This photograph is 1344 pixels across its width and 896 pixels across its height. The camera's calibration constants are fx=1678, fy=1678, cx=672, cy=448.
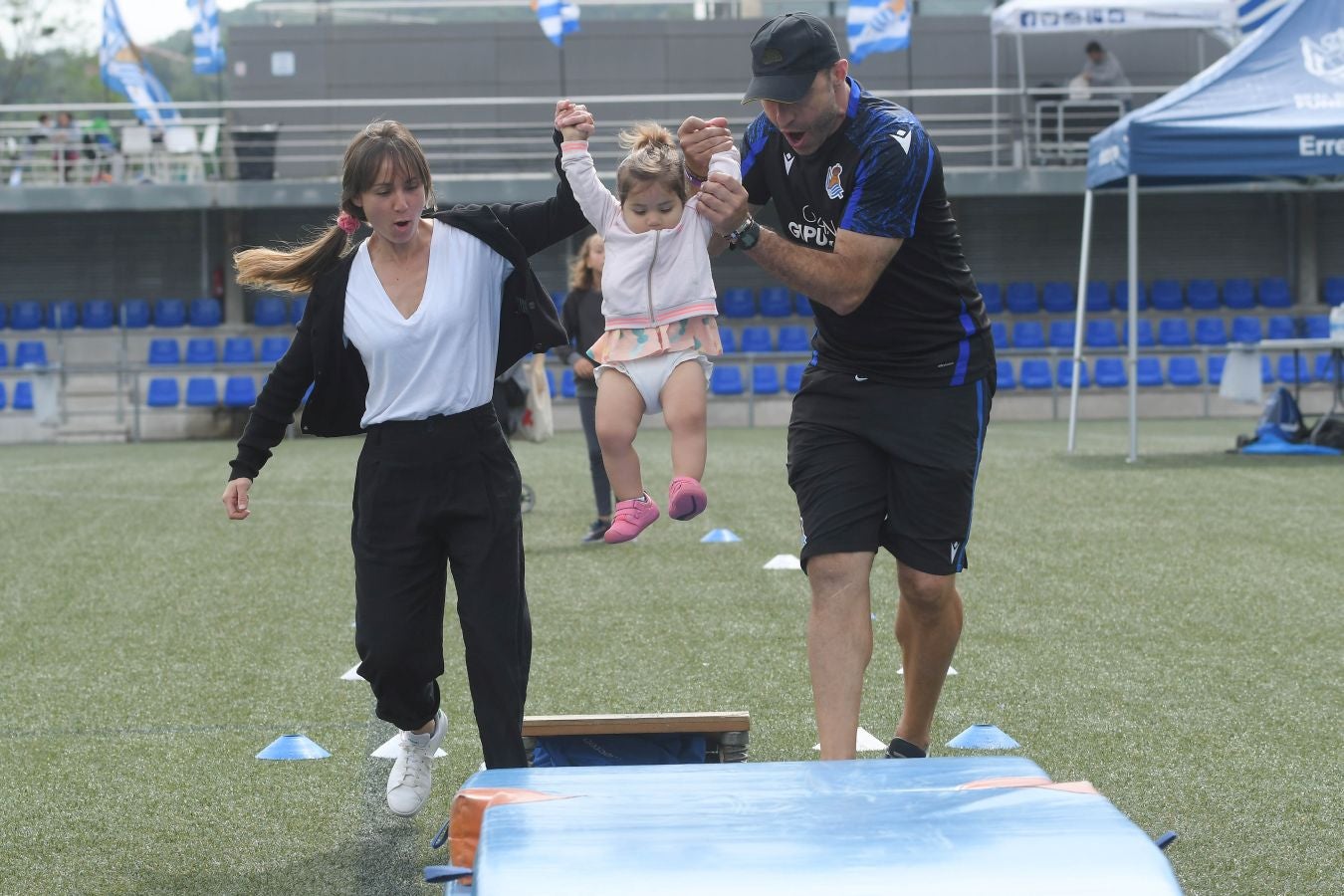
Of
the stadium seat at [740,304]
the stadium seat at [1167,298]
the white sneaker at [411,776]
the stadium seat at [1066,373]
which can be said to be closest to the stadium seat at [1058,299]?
the stadium seat at [1167,298]

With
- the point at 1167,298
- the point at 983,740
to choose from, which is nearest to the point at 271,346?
the point at 1167,298

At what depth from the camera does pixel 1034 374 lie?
25.7 m

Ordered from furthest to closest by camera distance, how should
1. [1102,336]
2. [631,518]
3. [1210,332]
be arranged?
[1210,332]
[1102,336]
[631,518]

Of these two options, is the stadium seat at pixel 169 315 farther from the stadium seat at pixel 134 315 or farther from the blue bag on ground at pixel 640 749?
the blue bag on ground at pixel 640 749

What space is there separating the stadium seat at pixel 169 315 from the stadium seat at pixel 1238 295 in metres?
17.5

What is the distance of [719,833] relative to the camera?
10.3ft

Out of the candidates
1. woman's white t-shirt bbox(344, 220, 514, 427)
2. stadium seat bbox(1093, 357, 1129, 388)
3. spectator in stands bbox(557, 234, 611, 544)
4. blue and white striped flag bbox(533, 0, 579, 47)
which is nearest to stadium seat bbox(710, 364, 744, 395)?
stadium seat bbox(1093, 357, 1129, 388)

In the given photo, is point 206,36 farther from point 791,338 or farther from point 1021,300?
point 1021,300

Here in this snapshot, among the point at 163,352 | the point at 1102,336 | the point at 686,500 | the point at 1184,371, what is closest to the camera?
the point at 686,500

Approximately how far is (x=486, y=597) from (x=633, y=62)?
84.6ft

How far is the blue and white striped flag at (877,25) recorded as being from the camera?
25656 millimetres

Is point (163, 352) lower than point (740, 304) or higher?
lower

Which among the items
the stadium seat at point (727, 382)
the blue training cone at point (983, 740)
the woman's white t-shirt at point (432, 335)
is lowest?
the blue training cone at point (983, 740)

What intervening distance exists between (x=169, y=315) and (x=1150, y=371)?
1593 centimetres
